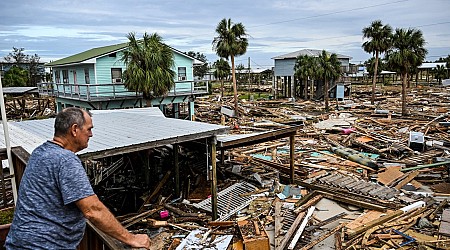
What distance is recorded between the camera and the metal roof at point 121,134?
22.2 feet

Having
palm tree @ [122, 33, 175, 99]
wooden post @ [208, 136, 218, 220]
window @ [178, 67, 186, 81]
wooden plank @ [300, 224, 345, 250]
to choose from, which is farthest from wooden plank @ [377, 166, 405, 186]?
window @ [178, 67, 186, 81]

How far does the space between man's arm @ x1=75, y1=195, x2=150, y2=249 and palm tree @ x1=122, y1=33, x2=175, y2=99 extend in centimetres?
1880

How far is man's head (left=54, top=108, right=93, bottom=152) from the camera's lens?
101 inches

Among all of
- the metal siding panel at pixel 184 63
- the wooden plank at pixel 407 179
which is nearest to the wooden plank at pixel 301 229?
the wooden plank at pixel 407 179

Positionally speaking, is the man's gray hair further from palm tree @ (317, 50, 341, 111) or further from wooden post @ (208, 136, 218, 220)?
palm tree @ (317, 50, 341, 111)

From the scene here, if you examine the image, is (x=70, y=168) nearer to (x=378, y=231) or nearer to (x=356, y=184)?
(x=378, y=231)

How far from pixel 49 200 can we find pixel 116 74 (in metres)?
23.9

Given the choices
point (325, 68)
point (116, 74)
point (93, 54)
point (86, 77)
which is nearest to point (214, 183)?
point (116, 74)

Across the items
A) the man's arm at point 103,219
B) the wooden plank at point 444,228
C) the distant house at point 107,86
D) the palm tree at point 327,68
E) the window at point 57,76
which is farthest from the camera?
the palm tree at point 327,68

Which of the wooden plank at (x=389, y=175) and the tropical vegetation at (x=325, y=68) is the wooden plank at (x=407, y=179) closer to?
the wooden plank at (x=389, y=175)

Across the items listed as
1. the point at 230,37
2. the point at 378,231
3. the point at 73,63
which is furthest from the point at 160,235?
the point at 230,37

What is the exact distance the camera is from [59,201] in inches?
95.8

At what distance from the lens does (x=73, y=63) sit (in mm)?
24422

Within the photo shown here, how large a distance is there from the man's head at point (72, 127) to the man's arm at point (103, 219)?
1.58 ft
